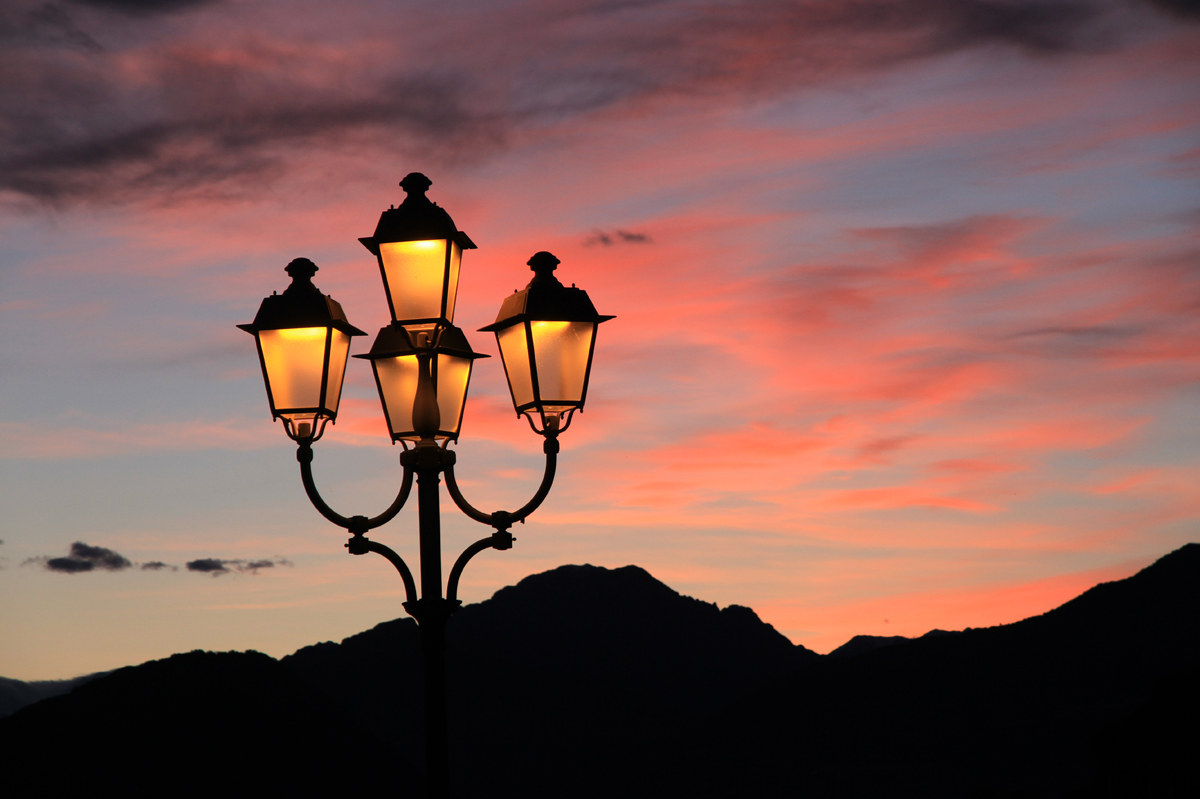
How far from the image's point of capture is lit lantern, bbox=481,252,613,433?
8164 millimetres

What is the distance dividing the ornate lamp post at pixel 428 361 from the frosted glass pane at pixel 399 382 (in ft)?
0.62

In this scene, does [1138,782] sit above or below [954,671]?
below

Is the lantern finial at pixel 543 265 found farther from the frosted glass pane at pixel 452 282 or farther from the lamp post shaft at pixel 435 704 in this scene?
the lamp post shaft at pixel 435 704

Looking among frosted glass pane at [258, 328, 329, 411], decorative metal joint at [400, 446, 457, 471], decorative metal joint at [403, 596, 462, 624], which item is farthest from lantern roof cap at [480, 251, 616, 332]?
decorative metal joint at [403, 596, 462, 624]

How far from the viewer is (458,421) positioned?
28.9 feet

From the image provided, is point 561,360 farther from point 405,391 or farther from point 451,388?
point 405,391

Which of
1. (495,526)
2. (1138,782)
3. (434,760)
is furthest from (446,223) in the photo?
(1138,782)

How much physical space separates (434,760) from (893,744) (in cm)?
19307

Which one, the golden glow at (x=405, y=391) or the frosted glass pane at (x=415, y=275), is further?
the golden glow at (x=405, y=391)

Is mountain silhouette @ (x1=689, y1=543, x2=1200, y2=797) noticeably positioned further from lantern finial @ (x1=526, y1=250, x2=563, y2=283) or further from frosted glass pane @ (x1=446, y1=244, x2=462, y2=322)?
frosted glass pane @ (x1=446, y1=244, x2=462, y2=322)

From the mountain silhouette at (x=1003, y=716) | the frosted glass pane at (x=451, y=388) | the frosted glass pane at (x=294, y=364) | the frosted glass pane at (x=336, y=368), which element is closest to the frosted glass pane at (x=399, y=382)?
the frosted glass pane at (x=451, y=388)

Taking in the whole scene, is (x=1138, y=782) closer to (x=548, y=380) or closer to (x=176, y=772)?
(x=176, y=772)

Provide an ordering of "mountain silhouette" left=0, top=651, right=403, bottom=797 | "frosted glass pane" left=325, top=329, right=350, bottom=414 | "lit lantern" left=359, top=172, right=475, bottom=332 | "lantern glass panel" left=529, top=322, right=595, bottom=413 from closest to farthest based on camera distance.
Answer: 1. "lit lantern" left=359, top=172, right=475, bottom=332
2. "lantern glass panel" left=529, top=322, right=595, bottom=413
3. "frosted glass pane" left=325, top=329, right=350, bottom=414
4. "mountain silhouette" left=0, top=651, right=403, bottom=797

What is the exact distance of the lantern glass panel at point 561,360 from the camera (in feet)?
26.8
